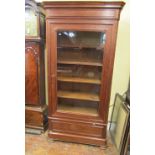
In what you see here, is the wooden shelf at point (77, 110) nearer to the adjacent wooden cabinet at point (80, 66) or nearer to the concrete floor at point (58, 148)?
the adjacent wooden cabinet at point (80, 66)

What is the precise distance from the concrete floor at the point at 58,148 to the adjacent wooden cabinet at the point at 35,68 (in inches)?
7.8

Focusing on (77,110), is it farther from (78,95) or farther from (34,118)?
(34,118)

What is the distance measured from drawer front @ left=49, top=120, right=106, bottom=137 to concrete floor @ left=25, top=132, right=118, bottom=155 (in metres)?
0.16

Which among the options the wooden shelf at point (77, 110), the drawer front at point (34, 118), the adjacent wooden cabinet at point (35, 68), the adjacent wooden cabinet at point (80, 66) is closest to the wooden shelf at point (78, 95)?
the adjacent wooden cabinet at point (80, 66)

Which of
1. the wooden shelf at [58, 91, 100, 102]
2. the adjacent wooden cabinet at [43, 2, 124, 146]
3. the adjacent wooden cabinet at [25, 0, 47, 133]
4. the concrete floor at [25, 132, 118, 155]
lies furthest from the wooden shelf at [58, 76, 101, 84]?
the concrete floor at [25, 132, 118, 155]

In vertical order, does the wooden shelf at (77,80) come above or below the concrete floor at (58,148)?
above

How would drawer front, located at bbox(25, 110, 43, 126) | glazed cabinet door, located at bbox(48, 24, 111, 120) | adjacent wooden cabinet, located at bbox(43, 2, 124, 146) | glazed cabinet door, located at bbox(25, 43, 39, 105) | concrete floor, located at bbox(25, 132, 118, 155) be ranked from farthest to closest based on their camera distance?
drawer front, located at bbox(25, 110, 43, 126) → glazed cabinet door, located at bbox(25, 43, 39, 105) → concrete floor, located at bbox(25, 132, 118, 155) → glazed cabinet door, located at bbox(48, 24, 111, 120) → adjacent wooden cabinet, located at bbox(43, 2, 124, 146)

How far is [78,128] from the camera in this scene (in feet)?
6.59

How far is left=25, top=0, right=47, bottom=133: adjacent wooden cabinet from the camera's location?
195 cm

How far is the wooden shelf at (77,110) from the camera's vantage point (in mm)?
2016

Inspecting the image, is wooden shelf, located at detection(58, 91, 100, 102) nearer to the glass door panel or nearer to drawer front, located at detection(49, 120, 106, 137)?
the glass door panel

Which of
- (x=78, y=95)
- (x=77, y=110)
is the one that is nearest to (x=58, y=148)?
(x=77, y=110)

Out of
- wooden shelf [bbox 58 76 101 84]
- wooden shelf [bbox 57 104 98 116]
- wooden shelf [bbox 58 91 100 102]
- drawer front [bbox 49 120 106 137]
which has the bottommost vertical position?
drawer front [bbox 49 120 106 137]
